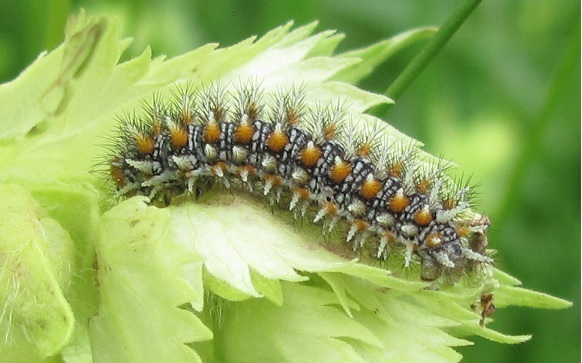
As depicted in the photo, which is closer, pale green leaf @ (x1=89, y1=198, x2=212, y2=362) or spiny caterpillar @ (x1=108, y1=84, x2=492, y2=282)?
pale green leaf @ (x1=89, y1=198, x2=212, y2=362)

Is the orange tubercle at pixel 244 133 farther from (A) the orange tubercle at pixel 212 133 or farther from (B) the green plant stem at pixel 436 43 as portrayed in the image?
(B) the green plant stem at pixel 436 43

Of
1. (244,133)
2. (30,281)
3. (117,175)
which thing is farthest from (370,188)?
(30,281)

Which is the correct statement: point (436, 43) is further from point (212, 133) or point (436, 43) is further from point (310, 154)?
point (212, 133)

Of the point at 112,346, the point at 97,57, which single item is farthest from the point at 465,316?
the point at 97,57

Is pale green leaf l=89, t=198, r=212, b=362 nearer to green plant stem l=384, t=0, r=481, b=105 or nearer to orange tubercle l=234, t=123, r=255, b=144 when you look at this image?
orange tubercle l=234, t=123, r=255, b=144

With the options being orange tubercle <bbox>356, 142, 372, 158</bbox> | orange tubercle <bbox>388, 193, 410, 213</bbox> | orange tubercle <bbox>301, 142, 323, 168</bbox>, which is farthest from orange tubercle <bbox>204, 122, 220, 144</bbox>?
orange tubercle <bbox>388, 193, 410, 213</bbox>

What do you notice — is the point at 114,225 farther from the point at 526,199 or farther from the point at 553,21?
the point at 553,21

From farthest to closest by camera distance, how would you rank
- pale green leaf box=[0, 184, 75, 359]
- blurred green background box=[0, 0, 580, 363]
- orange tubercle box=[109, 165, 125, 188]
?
1. blurred green background box=[0, 0, 580, 363]
2. orange tubercle box=[109, 165, 125, 188]
3. pale green leaf box=[0, 184, 75, 359]
